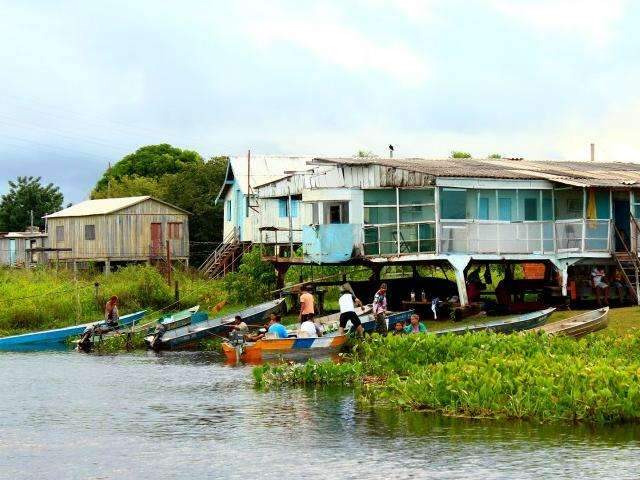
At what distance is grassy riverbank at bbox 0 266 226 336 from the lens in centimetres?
4931

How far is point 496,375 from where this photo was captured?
81.1 feet

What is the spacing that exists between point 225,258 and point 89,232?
865 cm

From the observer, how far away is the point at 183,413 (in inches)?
1065

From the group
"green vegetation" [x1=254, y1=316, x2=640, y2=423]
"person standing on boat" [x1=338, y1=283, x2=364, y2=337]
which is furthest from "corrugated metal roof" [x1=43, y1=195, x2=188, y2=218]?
"green vegetation" [x1=254, y1=316, x2=640, y2=423]

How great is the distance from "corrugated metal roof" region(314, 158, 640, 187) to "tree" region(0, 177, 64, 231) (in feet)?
162

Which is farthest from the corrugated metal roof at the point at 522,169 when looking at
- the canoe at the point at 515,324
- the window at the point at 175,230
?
the window at the point at 175,230

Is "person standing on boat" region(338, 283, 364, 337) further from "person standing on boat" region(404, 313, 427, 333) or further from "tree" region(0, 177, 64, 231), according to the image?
→ "tree" region(0, 177, 64, 231)

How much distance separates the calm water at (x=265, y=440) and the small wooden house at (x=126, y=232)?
34.6 meters

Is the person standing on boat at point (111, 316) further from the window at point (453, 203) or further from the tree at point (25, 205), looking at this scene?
the tree at point (25, 205)

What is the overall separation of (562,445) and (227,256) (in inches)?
1631

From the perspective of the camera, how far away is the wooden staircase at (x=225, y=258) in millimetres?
62250

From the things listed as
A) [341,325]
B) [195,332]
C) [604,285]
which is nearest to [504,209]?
[604,285]

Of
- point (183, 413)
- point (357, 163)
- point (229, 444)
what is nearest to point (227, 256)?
point (357, 163)

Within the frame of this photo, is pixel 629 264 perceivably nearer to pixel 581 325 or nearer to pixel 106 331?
pixel 581 325
